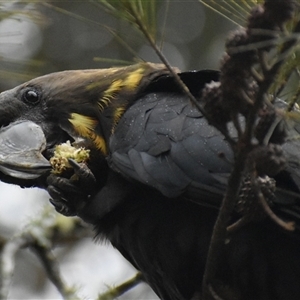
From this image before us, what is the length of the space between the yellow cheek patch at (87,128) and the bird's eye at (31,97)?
23 cm

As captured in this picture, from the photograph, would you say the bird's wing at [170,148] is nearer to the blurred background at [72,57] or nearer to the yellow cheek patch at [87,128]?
the yellow cheek patch at [87,128]

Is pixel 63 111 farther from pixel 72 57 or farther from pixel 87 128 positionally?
pixel 72 57

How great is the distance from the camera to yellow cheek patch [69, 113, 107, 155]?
3.16 meters

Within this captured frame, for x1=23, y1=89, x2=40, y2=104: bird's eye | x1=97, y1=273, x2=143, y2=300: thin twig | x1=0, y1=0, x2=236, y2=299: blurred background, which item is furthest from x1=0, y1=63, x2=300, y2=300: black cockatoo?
x1=97, y1=273, x2=143, y2=300: thin twig

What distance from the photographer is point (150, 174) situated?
9.44ft

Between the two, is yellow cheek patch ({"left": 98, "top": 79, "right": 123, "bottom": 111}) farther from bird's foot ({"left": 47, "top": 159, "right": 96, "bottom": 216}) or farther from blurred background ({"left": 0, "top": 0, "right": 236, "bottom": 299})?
bird's foot ({"left": 47, "top": 159, "right": 96, "bottom": 216})

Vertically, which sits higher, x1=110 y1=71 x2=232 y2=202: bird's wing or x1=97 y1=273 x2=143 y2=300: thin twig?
x1=110 y1=71 x2=232 y2=202: bird's wing

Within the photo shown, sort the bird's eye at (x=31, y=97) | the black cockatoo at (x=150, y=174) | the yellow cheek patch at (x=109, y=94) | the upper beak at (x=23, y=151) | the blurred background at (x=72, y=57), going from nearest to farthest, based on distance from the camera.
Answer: the black cockatoo at (x=150, y=174), the blurred background at (x=72, y=57), the upper beak at (x=23, y=151), the yellow cheek patch at (x=109, y=94), the bird's eye at (x=31, y=97)

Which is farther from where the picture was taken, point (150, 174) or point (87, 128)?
point (87, 128)

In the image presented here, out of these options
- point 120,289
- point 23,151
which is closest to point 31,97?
point 23,151

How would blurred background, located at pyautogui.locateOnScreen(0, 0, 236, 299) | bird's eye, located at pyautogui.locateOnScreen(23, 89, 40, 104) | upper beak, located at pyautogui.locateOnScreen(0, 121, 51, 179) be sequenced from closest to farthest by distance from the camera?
1. blurred background, located at pyautogui.locateOnScreen(0, 0, 236, 299)
2. upper beak, located at pyautogui.locateOnScreen(0, 121, 51, 179)
3. bird's eye, located at pyautogui.locateOnScreen(23, 89, 40, 104)

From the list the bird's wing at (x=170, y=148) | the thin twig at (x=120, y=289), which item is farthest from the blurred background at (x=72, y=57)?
the bird's wing at (x=170, y=148)

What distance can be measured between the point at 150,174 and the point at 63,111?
0.61 meters

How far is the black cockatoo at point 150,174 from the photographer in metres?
2.77
